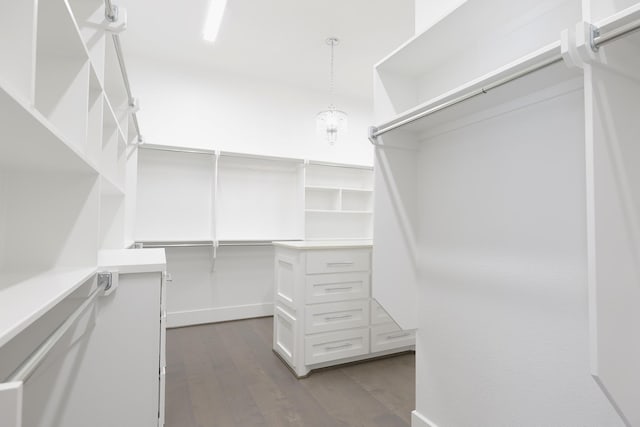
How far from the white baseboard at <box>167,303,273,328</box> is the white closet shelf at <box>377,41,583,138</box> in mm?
3134

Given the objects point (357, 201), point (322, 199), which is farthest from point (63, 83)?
point (357, 201)

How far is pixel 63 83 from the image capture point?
1003 mm

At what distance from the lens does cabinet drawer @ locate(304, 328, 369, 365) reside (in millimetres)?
2406

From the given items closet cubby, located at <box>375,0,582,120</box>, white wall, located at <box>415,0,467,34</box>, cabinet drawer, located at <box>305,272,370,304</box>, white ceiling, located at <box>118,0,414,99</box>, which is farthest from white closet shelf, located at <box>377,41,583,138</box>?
white ceiling, located at <box>118,0,414,99</box>

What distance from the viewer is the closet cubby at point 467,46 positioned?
1.19 metres

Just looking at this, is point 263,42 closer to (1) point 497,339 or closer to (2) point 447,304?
(2) point 447,304

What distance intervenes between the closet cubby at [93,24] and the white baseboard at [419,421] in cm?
215

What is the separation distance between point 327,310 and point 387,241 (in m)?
1.04

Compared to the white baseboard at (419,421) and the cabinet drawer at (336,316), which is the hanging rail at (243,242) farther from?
the white baseboard at (419,421)

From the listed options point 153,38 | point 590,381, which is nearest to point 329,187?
point 153,38

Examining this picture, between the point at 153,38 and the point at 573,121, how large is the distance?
359cm

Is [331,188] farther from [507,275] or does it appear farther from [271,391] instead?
[507,275]

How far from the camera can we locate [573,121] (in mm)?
1116

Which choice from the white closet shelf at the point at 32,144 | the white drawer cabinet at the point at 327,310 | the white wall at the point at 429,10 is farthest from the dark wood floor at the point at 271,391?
the white wall at the point at 429,10
